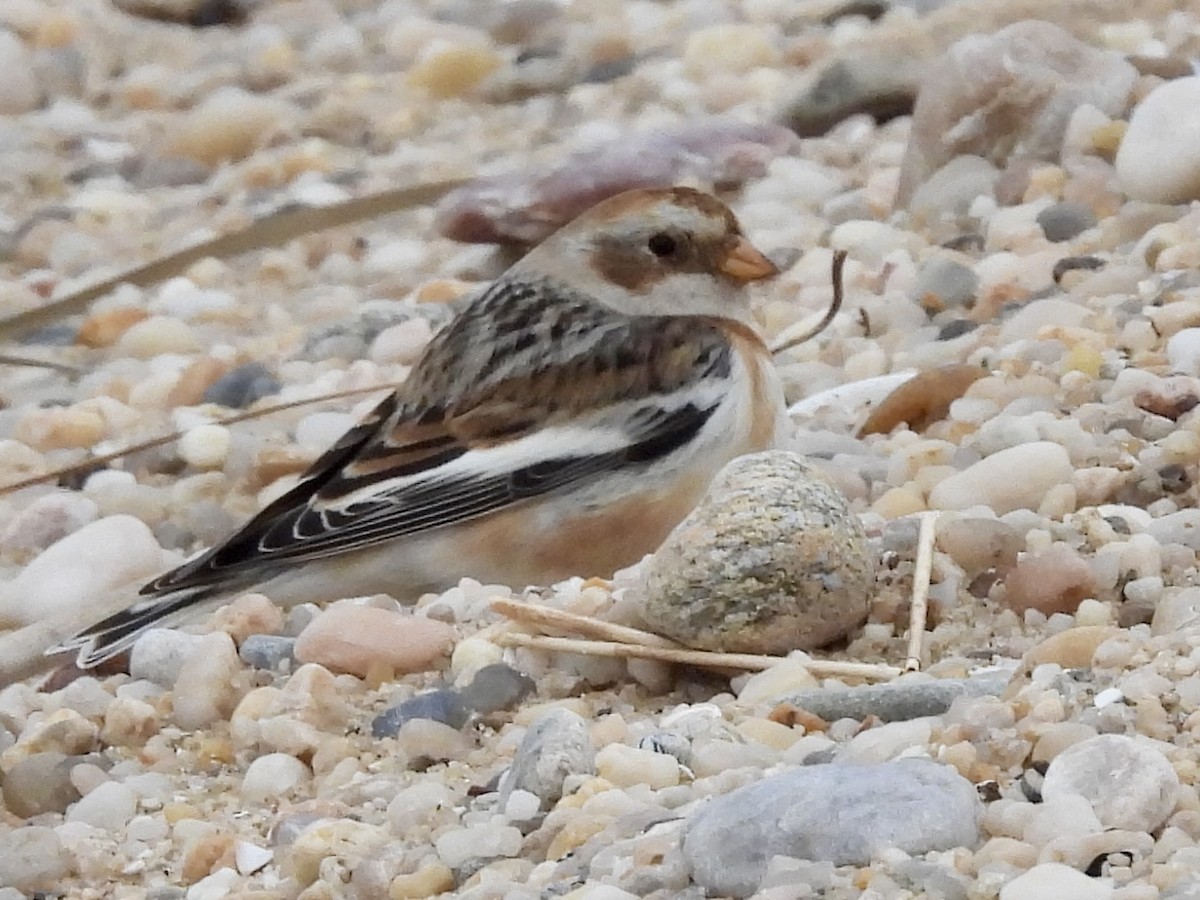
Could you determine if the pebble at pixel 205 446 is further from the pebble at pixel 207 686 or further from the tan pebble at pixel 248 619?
the pebble at pixel 207 686

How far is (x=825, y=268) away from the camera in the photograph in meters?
4.78

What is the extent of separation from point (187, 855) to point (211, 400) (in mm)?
2433

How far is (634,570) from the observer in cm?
308

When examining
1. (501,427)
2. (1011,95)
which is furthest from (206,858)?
(1011,95)

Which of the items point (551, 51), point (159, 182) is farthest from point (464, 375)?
point (551, 51)

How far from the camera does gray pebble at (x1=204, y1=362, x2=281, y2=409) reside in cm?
469

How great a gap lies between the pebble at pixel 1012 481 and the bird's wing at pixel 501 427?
61 cm

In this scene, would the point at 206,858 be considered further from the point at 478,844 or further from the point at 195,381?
the point at 195,381

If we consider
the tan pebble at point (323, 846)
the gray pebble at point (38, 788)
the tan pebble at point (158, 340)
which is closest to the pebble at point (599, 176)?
the tan pebble at point (158, 340)

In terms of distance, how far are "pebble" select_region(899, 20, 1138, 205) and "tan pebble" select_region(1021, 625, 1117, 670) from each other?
257 centimetres

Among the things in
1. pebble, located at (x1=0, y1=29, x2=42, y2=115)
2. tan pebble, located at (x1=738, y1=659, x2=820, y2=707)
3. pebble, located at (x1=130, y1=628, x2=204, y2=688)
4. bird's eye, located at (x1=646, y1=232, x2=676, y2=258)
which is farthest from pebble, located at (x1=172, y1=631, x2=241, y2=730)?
pebble, located at (x1=0, y1=29, x2=42, y2=115)

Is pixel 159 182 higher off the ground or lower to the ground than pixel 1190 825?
higher

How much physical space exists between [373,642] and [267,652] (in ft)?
0.66

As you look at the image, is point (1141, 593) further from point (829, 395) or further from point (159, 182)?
point (159, 182)
